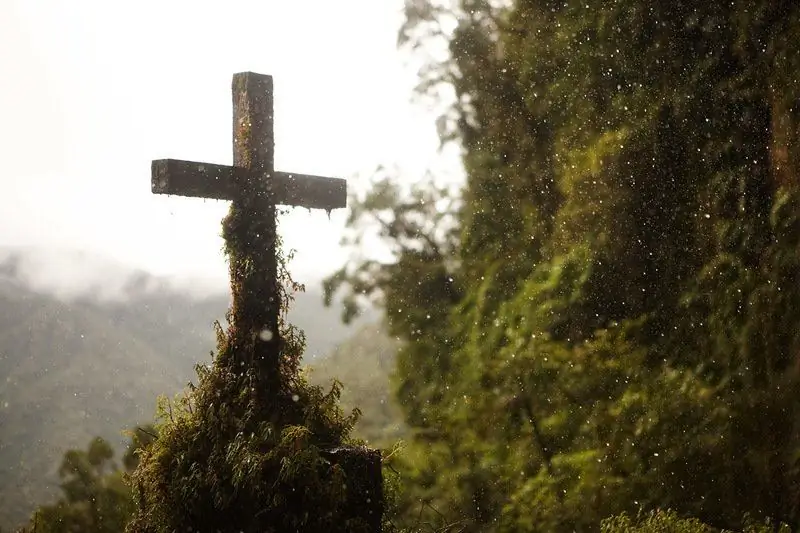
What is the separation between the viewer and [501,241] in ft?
27.1

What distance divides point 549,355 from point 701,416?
1580 millimetres

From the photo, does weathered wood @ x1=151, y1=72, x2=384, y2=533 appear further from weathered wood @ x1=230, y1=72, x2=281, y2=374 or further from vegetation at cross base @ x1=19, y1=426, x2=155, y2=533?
vegetation at cross base @ x1=19, y1=426, x2=155, y2=533

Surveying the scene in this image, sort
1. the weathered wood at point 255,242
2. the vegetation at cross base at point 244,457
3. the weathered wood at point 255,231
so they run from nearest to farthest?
the vegetation at cross base at point 244,457 < the weathered wood at point 255,242 < the weathered wood at point 255,231

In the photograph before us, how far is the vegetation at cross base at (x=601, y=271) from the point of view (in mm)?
5723

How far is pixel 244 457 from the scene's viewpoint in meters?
3.65

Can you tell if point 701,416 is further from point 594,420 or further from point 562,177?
point 562,177

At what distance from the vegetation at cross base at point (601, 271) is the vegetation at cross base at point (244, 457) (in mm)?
2629

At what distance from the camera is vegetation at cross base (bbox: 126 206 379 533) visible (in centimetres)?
368

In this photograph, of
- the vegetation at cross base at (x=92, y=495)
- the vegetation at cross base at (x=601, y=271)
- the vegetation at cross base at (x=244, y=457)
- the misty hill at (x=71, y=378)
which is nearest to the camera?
the vegetation at cross base at (x=244, y=457)

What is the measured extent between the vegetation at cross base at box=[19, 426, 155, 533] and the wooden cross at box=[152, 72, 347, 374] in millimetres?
5175

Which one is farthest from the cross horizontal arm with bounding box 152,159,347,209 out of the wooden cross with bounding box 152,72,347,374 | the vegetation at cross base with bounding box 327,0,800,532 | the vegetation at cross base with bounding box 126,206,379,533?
the vegetation at cross base with bounding box 327,0,800,532

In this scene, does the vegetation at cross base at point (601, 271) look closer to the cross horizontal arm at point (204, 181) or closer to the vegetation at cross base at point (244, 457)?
the vegetation at cross base at point (244, 457)

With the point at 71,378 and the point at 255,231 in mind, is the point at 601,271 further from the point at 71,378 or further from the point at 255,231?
the point at 71,378

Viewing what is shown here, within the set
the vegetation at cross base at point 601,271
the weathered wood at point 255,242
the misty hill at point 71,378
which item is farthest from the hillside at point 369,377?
the misty hill at point 71,378
